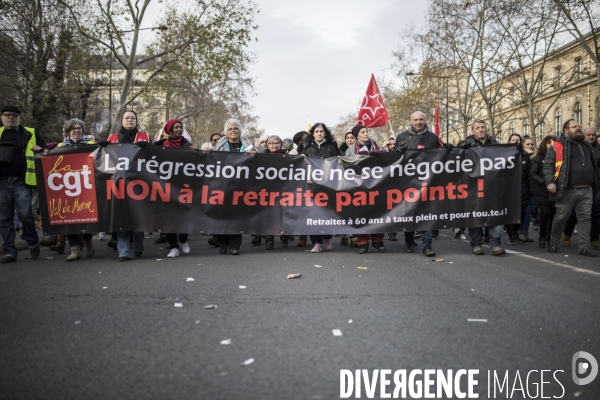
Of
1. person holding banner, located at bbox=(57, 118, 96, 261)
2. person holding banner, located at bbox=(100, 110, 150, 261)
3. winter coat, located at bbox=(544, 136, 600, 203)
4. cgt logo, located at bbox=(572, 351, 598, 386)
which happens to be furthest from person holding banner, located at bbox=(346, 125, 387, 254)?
cgt logo, located at bbox=(572, 351, 598, 386)

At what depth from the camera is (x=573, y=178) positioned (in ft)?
27.9

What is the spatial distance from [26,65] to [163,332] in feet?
75.8


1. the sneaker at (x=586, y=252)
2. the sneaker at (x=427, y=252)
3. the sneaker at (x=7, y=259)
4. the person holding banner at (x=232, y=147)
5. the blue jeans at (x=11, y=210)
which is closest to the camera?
the sneaker at (x=7, y=259)

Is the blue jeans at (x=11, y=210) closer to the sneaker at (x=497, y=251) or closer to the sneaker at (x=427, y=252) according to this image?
the sneaker at (x=427, y=252)

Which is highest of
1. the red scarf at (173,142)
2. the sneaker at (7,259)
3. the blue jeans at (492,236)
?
the red scarf at (173,142)

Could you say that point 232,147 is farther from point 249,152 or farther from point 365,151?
point 365,151

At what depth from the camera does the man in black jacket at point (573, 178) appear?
8453mm

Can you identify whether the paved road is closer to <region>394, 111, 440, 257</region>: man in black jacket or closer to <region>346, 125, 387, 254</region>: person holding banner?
<region>346, 125, 387, 254</region>: person holding banner

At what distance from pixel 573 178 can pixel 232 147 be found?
5306mm

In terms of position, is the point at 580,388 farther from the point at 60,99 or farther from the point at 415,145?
the point at 60,99

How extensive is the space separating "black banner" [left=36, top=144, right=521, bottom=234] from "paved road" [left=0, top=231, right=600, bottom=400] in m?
1.34

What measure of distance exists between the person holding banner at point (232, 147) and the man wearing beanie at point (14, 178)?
2.69 meters

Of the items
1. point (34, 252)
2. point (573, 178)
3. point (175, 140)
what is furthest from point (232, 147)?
point (573, 178)

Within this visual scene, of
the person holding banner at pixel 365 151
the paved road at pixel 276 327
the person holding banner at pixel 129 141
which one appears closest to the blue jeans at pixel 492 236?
the paved road at pixel 276 327
